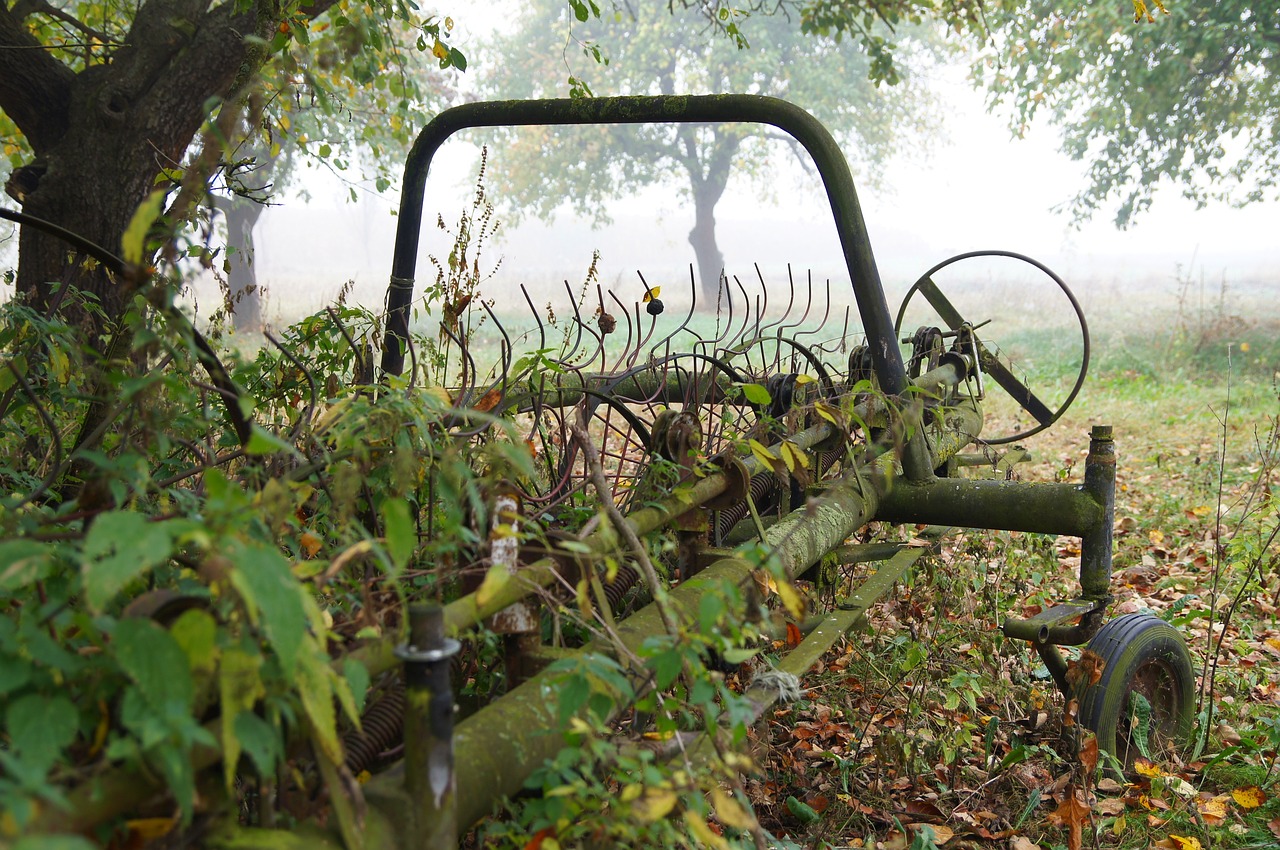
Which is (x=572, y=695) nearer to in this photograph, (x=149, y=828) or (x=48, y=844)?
(x=149, y=828)

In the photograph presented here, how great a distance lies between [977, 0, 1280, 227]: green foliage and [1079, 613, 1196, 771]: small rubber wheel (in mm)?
11457

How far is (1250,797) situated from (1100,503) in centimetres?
99

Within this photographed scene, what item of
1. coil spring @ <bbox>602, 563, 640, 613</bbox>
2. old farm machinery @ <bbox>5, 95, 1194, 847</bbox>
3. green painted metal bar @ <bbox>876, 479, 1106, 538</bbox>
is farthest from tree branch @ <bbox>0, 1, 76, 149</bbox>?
green painted metal bar @ <bbox>876, 479, 1106, 538</bbox>

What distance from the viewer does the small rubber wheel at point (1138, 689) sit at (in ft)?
9.89

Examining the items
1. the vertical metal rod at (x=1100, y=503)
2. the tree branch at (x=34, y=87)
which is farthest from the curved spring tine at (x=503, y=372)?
the tree branch at (x=34, y=87)

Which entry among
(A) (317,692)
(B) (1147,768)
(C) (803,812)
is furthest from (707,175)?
(A) (317,692)

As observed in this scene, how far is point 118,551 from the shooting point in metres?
0.93

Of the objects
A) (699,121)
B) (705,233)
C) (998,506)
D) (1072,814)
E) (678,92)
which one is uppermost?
(678,92)

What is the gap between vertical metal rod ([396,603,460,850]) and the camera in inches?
46.9

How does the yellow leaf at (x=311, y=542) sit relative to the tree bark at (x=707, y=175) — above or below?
below

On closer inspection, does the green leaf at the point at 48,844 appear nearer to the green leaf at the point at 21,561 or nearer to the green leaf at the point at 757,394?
the green leaf at the point at 21,561

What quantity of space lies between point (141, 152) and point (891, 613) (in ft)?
13.6

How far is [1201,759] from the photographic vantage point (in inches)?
128

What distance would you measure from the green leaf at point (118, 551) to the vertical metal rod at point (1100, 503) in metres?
2.83
